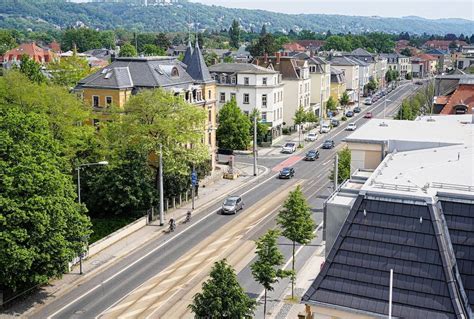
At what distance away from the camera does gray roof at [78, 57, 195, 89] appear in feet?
193

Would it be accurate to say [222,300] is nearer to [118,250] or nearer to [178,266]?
[178,266]

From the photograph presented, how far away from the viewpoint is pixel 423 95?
9481 cm

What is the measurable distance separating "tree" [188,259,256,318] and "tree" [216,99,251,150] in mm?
51903

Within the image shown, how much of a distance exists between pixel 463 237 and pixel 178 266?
2271 centimetres

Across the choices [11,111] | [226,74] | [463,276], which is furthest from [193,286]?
[226,74]

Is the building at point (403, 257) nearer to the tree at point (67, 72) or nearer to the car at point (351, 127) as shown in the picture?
the tree at point (67, 72)

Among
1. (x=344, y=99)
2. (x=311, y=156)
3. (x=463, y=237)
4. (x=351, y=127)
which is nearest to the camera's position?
(x=463, y=237)

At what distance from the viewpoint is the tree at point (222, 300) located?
26.5 meters

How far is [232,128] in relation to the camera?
3086 inches

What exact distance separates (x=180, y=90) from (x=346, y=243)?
40436mm

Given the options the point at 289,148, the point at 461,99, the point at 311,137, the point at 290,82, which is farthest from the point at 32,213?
the point at 290,82

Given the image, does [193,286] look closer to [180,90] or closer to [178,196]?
[178,196]

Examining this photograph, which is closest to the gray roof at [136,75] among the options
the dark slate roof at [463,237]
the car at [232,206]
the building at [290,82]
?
the car at [232,206]

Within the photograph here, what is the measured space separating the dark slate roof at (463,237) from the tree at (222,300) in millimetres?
9773
